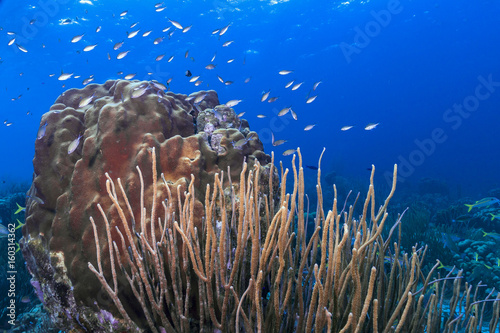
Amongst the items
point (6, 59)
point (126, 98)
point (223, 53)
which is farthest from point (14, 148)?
point (126, 98)

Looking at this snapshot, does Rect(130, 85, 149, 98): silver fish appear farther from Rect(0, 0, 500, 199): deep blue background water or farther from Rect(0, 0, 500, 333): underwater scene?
Rect(0, 0, 500, 199): deep blue background water

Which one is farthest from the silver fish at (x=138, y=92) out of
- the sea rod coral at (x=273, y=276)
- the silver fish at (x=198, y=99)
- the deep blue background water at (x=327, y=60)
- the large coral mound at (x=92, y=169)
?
the deep blue background water at (x=327, y=60)

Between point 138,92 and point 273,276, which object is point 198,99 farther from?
point 273,276

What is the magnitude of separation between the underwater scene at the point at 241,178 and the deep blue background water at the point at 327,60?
43 centimetres

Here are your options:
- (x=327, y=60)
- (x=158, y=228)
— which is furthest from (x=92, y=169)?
(x=327, y=60)

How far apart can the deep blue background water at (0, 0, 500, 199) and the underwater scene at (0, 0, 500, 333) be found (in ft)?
1.43

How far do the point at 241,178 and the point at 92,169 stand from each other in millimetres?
2203

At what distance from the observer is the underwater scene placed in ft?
6.12

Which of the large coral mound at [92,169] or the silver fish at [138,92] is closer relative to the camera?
the large coral mound at [92,169]

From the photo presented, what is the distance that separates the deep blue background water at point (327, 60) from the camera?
29.3 meters

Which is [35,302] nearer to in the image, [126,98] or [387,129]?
[126,98]

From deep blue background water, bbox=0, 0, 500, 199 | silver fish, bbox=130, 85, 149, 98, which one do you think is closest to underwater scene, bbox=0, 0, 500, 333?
silver fish, bbox=130, 85, 149, 98

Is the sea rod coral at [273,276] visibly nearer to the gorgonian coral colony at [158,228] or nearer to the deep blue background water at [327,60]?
the gorgonian coral colony at [158,228]

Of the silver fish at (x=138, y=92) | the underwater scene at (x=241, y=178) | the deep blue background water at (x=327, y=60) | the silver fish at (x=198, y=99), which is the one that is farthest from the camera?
the deep blue background water at (x=327, y=60)
